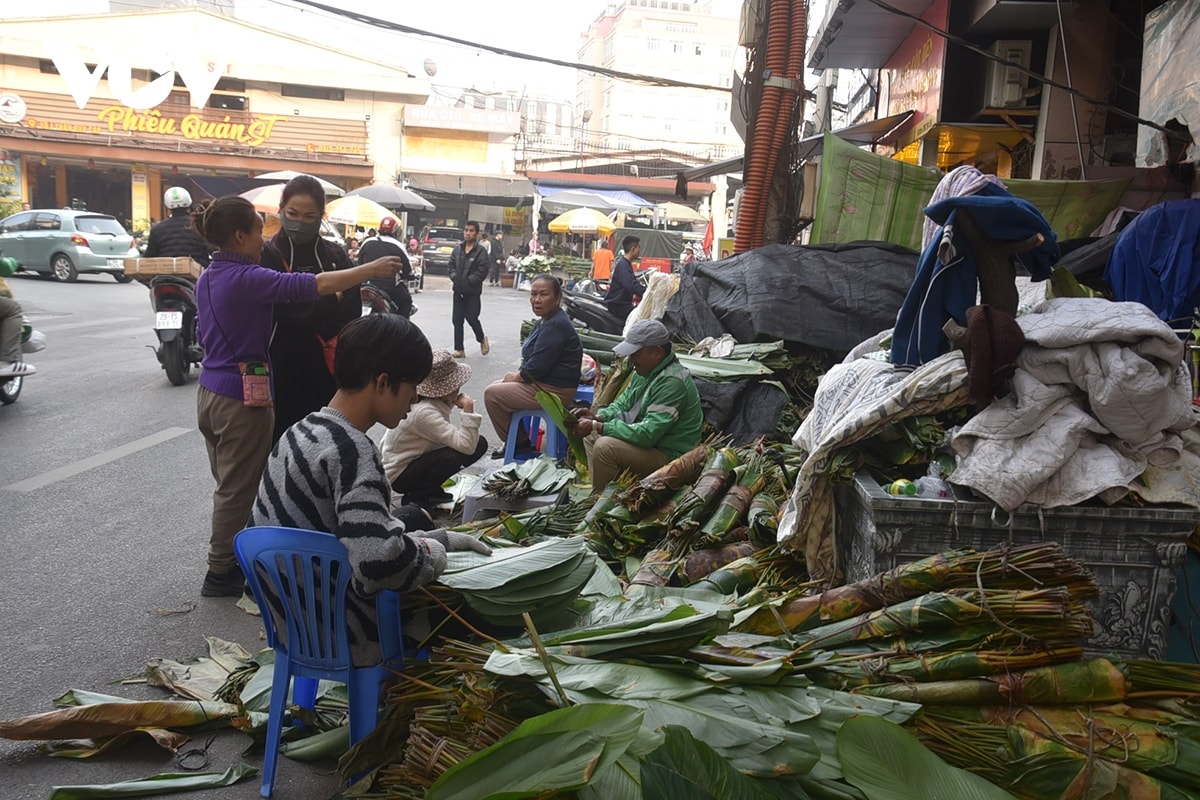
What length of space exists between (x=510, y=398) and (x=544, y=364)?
1.12ft

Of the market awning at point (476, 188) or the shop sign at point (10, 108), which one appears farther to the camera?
the market awning at point (476, 188)

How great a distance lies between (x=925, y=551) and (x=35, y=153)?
41963 mm

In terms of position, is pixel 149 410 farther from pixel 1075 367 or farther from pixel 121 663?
pixel 1075 367

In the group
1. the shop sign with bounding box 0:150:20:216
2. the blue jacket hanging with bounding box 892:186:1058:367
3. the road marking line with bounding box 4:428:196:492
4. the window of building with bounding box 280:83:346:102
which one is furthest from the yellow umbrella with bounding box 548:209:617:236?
the blue jacket hanging with bounding box 892:186:1058:367

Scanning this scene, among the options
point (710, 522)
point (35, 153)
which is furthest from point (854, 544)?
point (35, 153)

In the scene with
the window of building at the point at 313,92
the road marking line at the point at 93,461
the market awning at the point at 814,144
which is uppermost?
the window of building at the point at 313,92

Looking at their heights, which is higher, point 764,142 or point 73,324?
point 764,142

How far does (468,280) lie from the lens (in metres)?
13.6

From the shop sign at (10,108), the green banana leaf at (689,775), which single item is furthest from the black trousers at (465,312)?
the shop sign at (10,108)

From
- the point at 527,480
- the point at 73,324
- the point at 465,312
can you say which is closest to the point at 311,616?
the point at 527,480

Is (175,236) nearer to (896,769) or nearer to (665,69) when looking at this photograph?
(896,769)

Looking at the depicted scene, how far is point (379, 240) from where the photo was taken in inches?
437

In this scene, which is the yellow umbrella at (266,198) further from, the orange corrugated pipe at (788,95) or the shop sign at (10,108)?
the shop sign at (10,108)

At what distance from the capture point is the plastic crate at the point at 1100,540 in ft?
10.4
